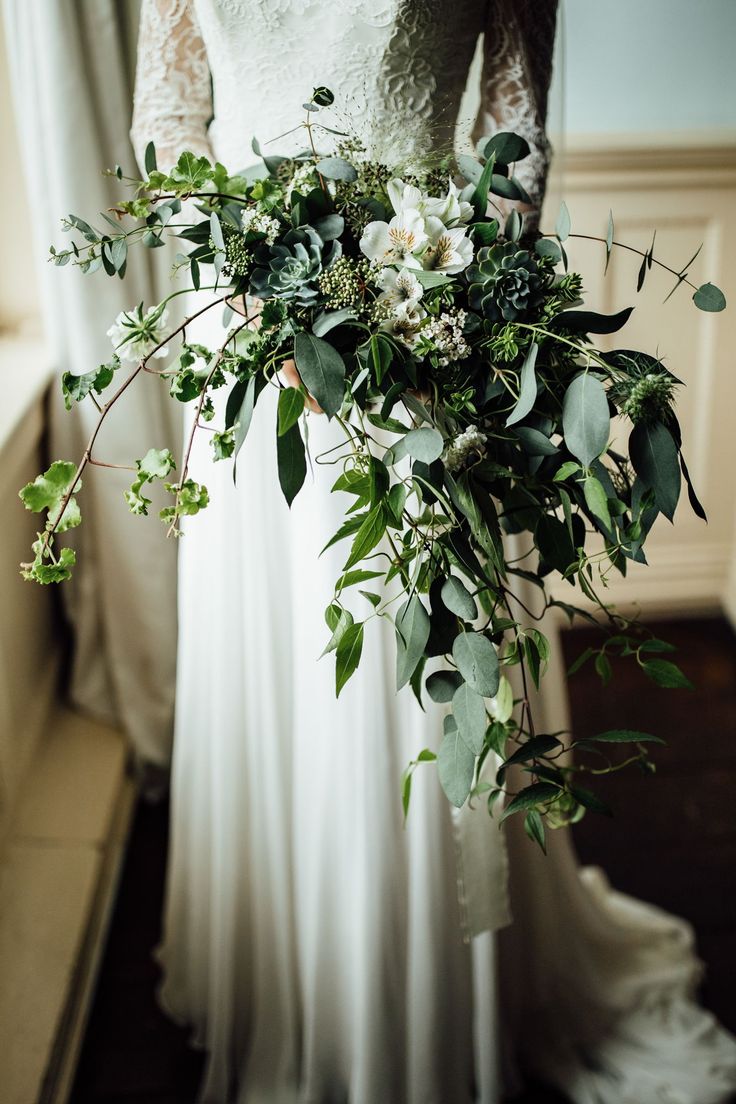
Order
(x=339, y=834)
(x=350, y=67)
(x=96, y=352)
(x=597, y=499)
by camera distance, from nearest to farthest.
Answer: (x=597, y=499), (x=350, y=67), (x=339, y=834), (x=96, y=352)

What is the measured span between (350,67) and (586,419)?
0.57 metres

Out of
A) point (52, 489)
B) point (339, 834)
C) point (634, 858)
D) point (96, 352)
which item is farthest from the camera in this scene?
point (634, 858)

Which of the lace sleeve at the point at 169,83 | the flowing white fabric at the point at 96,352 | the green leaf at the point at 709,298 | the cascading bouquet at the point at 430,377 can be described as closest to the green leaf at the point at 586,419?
the cascading bouquet at the point at 430,377

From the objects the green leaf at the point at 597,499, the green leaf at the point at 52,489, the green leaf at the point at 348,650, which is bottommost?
the green leaf at the point at 348,650

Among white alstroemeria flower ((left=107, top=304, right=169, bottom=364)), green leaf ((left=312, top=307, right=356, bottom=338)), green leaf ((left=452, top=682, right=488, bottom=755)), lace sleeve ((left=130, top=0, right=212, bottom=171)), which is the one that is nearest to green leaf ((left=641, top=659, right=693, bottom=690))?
green leaf ((left=452, top=682, right=488, bottom=755))

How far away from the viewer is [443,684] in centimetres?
83

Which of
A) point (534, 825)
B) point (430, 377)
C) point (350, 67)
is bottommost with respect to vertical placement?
point (534, 825)

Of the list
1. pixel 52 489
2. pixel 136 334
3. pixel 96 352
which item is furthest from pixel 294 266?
pixel 96 352

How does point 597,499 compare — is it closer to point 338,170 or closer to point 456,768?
point 456,768

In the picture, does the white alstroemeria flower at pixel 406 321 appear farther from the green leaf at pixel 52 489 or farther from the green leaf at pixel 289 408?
the green leaf at pixel 52 489

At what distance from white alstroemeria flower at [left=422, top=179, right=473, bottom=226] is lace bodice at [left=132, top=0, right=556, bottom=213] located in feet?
0.74

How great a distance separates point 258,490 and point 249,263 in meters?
0.41

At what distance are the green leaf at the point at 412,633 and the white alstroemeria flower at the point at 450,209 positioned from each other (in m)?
0.31

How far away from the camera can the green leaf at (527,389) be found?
0.71 meters
